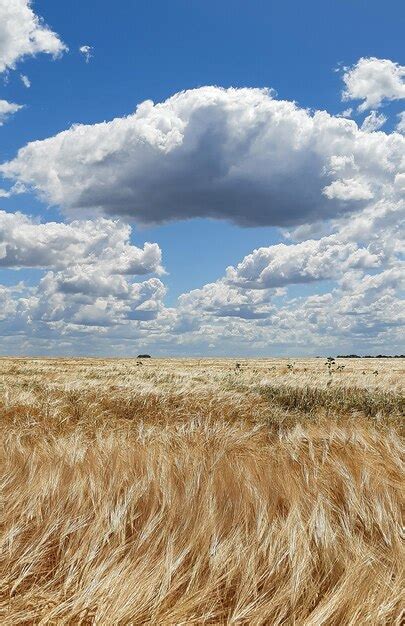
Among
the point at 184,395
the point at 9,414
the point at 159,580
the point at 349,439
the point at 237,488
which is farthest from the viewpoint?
the point at 184,395

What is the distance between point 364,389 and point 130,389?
20.7 feet

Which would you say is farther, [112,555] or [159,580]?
[112,555]

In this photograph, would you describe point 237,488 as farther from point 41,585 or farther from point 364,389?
point 364,389

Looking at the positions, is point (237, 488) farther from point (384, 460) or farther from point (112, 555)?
point (384, 460)

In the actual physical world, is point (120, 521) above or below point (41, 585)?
above

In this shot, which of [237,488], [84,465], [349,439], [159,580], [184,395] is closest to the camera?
[159,580]

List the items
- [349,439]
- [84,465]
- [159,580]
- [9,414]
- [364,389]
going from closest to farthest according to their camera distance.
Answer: [159,580] → [84,465] → [349,439] → [9,414] → [364,389]

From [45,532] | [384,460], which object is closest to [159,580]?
[45,532]

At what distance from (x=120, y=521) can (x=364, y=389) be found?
1238cm

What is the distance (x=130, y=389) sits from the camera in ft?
42.3

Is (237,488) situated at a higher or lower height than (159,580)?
higher

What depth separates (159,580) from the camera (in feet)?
8.09

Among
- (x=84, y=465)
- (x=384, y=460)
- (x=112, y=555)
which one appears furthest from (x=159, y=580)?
(x=384, y=460)

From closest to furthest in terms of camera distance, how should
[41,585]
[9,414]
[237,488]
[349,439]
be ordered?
[41,585] → [237,488] → [349,439] → [9,414]
